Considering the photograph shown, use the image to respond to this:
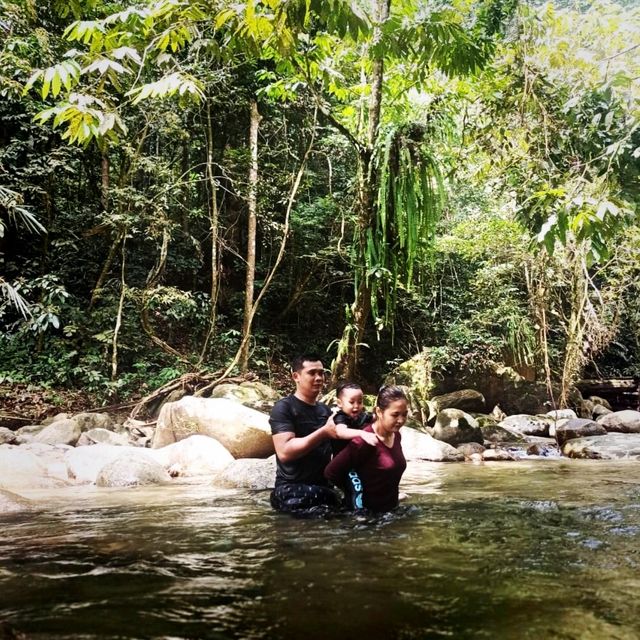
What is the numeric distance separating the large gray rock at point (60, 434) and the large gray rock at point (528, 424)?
289 inches

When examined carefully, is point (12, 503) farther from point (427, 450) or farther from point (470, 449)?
point (470, 449)

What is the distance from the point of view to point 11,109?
A: 34.1ft

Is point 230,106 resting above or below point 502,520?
above

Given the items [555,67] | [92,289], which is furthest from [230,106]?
[555,67]

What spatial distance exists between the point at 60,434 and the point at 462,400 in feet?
25.0

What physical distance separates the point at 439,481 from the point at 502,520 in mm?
→ 2271

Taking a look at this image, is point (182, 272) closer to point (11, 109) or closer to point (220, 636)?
point (11, 109)

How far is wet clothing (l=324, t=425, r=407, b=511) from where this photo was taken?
360 centimetres

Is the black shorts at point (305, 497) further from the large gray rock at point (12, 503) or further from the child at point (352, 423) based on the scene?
the large gray rock at point (12, 503)

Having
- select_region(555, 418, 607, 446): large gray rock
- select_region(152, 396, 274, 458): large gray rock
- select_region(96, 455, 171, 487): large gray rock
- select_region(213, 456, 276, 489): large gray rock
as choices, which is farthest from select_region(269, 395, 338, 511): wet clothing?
select_region(555, 418, 607, 446): large gray rock

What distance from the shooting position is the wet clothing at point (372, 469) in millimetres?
3602

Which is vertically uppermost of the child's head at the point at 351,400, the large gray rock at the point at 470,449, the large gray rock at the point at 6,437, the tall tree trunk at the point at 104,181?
the tall tree trunk at the point at 104,181

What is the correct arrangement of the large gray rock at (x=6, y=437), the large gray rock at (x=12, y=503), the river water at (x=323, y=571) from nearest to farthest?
the river water at (x=323, y=571) → the large gray rock at (x=12, y=503) → the large gray rock at (x=6, y=437)

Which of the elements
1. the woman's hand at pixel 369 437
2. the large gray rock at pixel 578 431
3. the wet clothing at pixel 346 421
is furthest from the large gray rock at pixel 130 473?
the large gray rock at pixel 578 431
